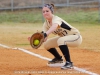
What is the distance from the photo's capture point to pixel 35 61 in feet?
28.2

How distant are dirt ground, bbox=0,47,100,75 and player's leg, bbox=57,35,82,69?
17 cm

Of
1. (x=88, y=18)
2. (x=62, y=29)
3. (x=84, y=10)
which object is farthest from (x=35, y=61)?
(x=84, y=10)

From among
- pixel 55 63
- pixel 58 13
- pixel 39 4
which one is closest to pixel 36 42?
pixel 55 63

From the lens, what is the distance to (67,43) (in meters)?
7.30

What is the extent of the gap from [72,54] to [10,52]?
5.50 feet

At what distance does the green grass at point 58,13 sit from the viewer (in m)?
22.8

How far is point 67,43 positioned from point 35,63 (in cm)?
122

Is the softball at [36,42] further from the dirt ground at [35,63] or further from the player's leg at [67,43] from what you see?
the dirt ground at [35,63]

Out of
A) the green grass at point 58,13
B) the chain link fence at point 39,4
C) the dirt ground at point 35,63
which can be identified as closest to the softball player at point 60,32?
the dirt ground at point 35,63

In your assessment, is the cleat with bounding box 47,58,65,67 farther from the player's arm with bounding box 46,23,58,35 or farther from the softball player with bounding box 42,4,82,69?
the player's arm with bounding box 46,23,58,35

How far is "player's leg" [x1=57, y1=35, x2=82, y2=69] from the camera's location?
7.17 m

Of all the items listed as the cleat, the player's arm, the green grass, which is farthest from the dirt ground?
the green grass

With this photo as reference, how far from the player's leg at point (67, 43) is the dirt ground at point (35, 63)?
171mm

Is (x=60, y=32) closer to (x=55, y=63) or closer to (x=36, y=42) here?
(x=36, y=42)
